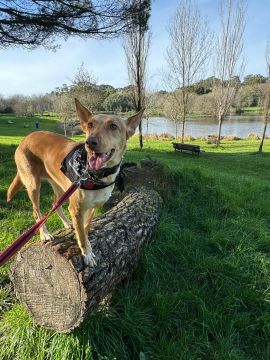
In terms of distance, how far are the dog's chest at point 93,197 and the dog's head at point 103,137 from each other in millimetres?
256

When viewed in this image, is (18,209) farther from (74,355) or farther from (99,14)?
(99,14)

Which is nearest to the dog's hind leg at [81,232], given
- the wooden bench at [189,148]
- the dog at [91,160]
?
the dog at [91,160]

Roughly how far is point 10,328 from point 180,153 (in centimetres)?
1584

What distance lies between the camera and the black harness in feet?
9.23

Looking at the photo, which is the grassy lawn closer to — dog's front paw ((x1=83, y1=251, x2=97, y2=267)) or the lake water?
dog's front paw ((x1=83, y1=251, x2=97, y2=267))

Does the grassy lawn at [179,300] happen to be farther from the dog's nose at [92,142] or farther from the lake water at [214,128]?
the lake water at [214,128]

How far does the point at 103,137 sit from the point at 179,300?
6.28 feet

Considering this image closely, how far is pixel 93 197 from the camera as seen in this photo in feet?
9.53

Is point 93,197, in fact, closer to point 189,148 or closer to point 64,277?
point 64,277

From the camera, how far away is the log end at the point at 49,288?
8.75ft

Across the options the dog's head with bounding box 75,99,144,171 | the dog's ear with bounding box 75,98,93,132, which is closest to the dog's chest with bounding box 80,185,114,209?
the dog's head with bounding box 75,99,144,171

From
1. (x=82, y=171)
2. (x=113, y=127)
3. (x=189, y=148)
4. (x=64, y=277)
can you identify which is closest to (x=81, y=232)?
(x=64, y=277)

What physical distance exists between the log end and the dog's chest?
0.51m

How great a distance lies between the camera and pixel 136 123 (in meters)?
3.24
